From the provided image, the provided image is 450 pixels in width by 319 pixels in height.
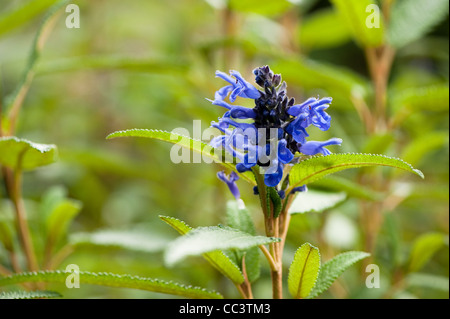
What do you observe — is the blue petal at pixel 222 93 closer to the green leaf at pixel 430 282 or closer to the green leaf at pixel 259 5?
the green leaf at pixel 259 5

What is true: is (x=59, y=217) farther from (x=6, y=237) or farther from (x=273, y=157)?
(x=273, y=157)

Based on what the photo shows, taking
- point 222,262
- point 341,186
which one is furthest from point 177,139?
point 341,186

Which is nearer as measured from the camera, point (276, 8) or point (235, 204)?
point (235, 204)

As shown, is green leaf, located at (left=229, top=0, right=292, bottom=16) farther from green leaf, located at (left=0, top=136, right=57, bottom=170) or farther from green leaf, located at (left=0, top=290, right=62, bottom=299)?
green leaf, located at (left=0, top=290, right=62, bottom=299)

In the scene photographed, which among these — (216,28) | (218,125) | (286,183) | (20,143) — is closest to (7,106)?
(20,143)

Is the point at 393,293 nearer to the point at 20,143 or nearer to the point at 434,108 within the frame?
the point at 434,108
